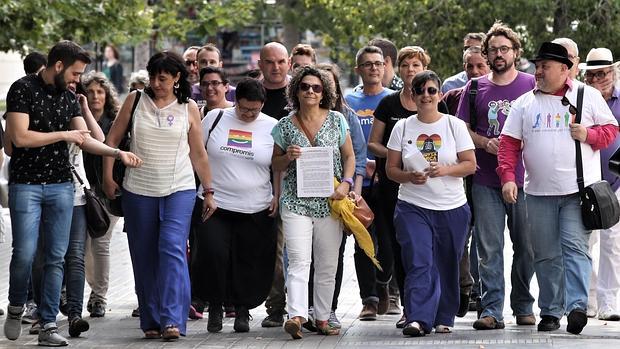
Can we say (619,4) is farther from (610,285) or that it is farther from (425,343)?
(425,343)

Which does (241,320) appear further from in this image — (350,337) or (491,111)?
(491,111)

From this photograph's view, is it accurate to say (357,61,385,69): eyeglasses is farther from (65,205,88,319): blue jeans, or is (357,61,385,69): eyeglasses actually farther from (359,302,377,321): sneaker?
(65,205,88,319): blue jeans

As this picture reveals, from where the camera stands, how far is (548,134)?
10664 mm

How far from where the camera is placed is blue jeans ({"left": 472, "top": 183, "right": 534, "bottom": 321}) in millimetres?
11234

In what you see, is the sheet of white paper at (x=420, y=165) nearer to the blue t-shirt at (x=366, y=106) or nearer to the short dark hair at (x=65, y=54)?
the blue t-shirt at (x=366, y=106)

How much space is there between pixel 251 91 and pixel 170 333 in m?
1.77

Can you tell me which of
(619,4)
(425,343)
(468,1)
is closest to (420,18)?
(468,1)

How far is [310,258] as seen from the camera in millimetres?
10898

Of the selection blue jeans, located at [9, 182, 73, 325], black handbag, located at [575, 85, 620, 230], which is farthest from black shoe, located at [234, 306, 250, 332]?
black handbag, located at [575, 85, 620, 230]

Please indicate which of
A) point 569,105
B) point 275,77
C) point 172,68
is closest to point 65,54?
point 172,68

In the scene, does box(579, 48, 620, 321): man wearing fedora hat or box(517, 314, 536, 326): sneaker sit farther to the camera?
box(579, 48, 620, 321): man wearing fedora hat

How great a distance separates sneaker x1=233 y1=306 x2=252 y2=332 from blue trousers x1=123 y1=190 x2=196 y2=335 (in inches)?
21.1

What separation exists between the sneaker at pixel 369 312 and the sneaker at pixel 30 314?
2.41 meters

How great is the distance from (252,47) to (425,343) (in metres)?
51.7
